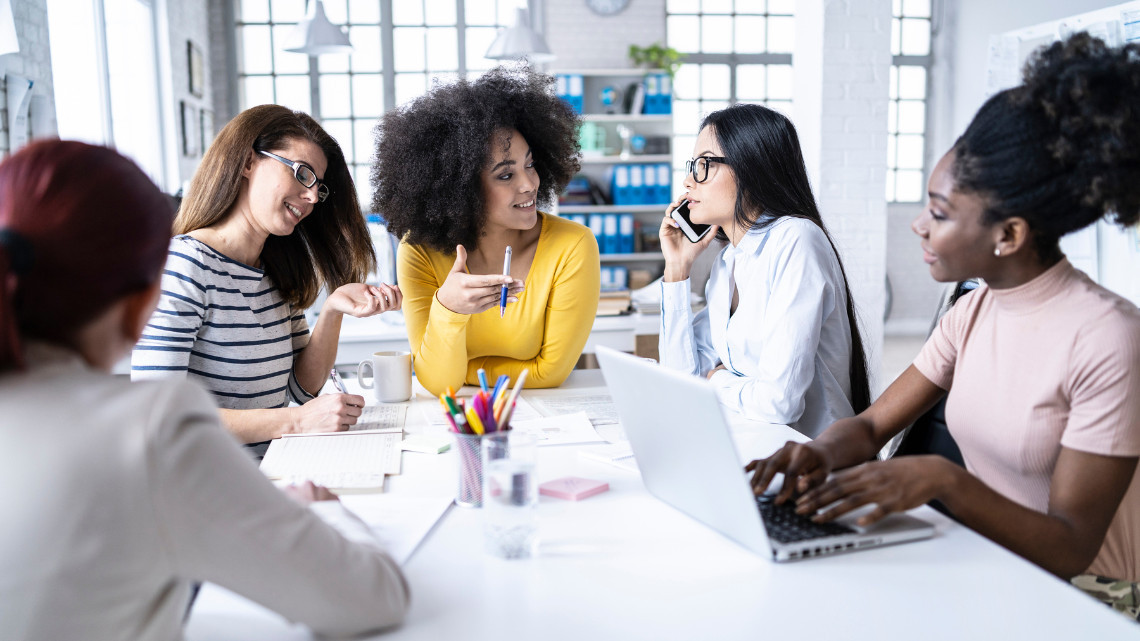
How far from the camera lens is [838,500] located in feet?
3.23

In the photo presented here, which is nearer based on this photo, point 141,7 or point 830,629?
point 830,629

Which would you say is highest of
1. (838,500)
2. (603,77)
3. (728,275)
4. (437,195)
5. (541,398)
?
(603,77)

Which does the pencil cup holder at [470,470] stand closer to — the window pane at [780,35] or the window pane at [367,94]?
the window pane at [367,94]

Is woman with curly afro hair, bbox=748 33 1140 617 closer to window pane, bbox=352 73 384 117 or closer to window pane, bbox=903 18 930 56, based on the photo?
window pane, bbox=352 73 384 117

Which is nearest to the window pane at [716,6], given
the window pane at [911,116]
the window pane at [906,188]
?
the window pane at [911,116]

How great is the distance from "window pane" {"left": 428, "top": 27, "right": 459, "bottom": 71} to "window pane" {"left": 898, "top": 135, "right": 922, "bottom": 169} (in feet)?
12.7

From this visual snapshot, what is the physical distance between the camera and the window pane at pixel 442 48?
6.87 meters

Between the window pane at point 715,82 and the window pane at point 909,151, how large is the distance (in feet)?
5.13

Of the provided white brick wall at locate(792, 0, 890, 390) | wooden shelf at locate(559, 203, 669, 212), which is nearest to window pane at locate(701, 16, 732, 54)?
wooden shelf at locate(559, 203, 669, 212)

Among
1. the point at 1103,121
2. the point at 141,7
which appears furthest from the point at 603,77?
the point at 1103,121

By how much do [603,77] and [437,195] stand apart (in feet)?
15.4

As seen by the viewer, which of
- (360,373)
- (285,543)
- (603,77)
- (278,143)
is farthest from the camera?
(603,77)

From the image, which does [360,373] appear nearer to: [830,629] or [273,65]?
[830,629]

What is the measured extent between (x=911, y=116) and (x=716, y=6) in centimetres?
195
